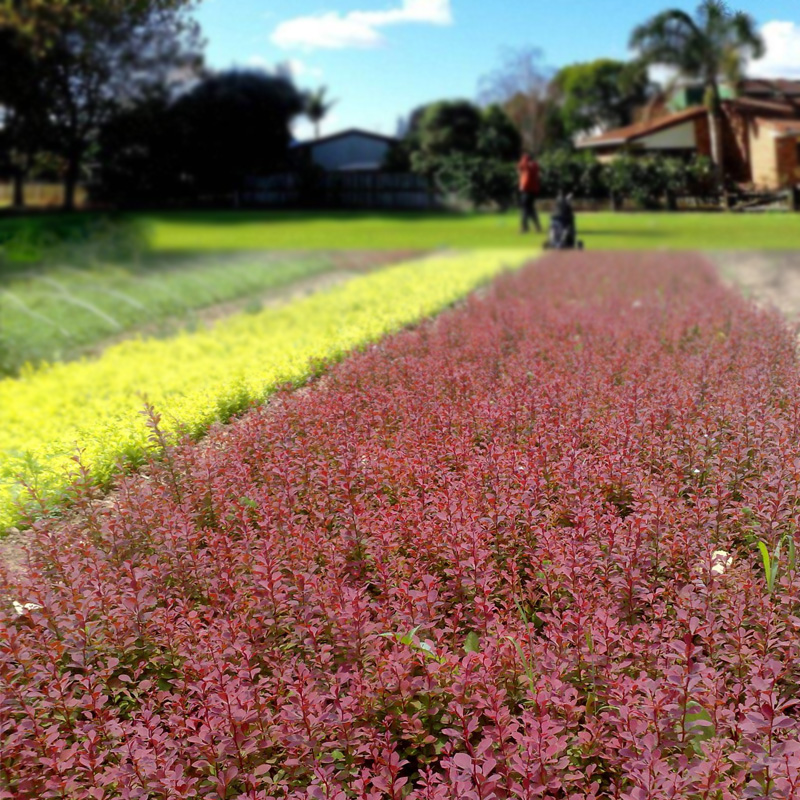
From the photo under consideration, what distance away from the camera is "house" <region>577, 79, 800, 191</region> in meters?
8.03

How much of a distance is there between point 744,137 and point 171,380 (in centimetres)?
565

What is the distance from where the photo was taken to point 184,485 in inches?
193

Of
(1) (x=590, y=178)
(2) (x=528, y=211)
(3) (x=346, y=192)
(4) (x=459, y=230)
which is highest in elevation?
(3) (x=346, y=192)

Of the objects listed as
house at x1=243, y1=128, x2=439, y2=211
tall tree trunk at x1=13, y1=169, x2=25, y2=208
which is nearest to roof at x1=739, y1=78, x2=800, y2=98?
house at x1=243, y1=128, x2=439, y2=211

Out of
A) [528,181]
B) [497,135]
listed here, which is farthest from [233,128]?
[528,181]

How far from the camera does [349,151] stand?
10.1m

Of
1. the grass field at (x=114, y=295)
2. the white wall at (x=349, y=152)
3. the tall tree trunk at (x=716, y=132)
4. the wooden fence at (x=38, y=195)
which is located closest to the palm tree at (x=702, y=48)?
the tall tree trunk at (x=716, y=132)

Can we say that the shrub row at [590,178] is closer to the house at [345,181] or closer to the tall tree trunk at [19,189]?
the house at [345,181]

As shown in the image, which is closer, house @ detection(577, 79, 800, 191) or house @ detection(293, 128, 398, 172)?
house @ detection(577, 79, 800, 191)

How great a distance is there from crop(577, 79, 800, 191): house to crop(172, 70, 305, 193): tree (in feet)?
11.1

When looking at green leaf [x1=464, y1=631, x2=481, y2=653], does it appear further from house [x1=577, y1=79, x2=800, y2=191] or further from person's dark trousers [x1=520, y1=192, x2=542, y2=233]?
person's dark trousers [x1=520, y1=192, x2=542, y2=233]

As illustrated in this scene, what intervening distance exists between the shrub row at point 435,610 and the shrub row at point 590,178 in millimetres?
3192

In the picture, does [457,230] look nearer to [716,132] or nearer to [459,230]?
[459,230]

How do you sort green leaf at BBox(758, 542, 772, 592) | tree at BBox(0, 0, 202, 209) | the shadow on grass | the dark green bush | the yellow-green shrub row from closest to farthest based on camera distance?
green leaf at BBox(758, 542, 772, 592)
the yellow-green shrub row
the dark green bush
tree at BBox(0, 0, 202, 209)
the shadow on grass
